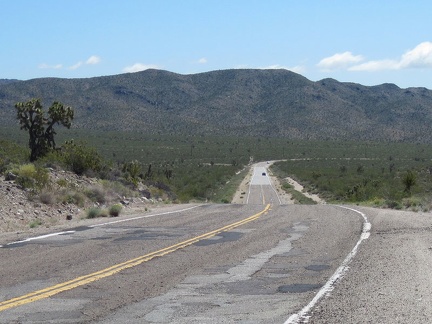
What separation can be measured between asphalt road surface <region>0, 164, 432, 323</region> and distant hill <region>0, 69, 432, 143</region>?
449 feet

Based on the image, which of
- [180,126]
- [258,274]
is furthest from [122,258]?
[180,126]

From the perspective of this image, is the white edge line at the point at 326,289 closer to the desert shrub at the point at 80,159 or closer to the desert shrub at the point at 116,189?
the desert shrub at the point at 116,189

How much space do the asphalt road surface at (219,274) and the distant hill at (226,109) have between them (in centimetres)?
13697

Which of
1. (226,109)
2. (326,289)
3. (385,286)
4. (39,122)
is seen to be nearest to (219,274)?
(326,289)

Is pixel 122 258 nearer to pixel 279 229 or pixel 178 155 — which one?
pixel 279 229

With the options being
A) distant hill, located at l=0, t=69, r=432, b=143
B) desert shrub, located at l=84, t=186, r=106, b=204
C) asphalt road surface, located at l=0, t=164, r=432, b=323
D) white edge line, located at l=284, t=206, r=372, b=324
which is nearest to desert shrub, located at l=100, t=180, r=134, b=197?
desert shrub, located at l=84, t=186, r=106, b=204

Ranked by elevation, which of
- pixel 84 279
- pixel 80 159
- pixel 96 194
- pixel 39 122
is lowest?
pixel 84 279

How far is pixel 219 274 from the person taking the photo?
11.7 m

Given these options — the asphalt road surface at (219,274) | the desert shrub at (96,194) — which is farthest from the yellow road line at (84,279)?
the desert shrub at (96,194)

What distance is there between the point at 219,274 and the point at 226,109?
170 meters

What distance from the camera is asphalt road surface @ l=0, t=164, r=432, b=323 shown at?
8.70 metres

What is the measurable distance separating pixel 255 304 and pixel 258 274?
2.46 meters

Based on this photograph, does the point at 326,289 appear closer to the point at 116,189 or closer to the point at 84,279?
the point at 84,279

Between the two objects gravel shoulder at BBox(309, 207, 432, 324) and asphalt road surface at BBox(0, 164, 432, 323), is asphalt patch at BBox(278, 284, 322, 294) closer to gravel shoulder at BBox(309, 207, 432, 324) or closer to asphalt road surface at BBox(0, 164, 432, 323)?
asphalt road surface at BBox(0, 164, 432, 323)
